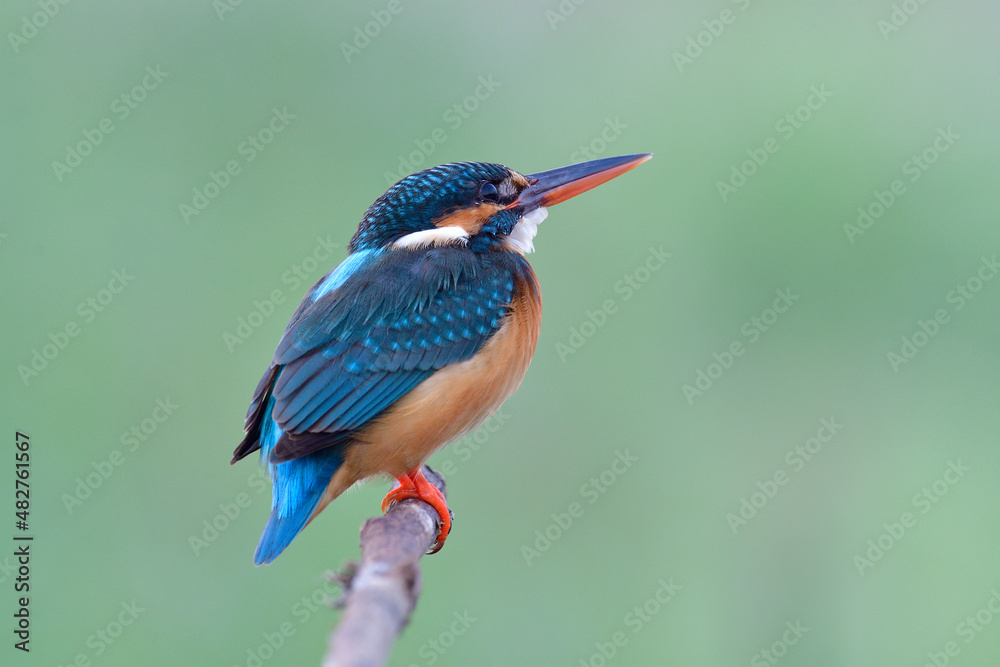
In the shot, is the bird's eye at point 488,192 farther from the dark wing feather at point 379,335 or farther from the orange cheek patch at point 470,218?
the dark wing feather at point 379,335

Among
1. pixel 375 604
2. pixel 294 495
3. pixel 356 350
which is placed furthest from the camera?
pixel 356 350

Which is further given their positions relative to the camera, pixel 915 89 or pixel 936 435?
pixel 915 89

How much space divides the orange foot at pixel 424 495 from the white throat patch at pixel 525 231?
72cm

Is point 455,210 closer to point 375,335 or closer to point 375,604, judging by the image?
point 375,335

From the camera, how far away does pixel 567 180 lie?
108 inches

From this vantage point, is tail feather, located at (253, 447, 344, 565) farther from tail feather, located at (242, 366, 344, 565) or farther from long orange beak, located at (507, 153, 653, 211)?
long orange beak, located at (507, 153, 653, 211)

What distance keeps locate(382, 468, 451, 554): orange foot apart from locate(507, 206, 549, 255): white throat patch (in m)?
0.72

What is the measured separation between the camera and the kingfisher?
222 centimetres

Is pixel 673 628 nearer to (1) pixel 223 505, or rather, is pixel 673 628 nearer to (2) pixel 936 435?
(2) pixel 936 435

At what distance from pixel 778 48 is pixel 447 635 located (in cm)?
326

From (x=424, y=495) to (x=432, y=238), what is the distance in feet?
2.33

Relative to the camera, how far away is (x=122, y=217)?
13.2 ft

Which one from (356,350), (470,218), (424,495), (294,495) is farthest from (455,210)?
(294,495)

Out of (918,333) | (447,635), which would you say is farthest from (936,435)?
(447,635)
